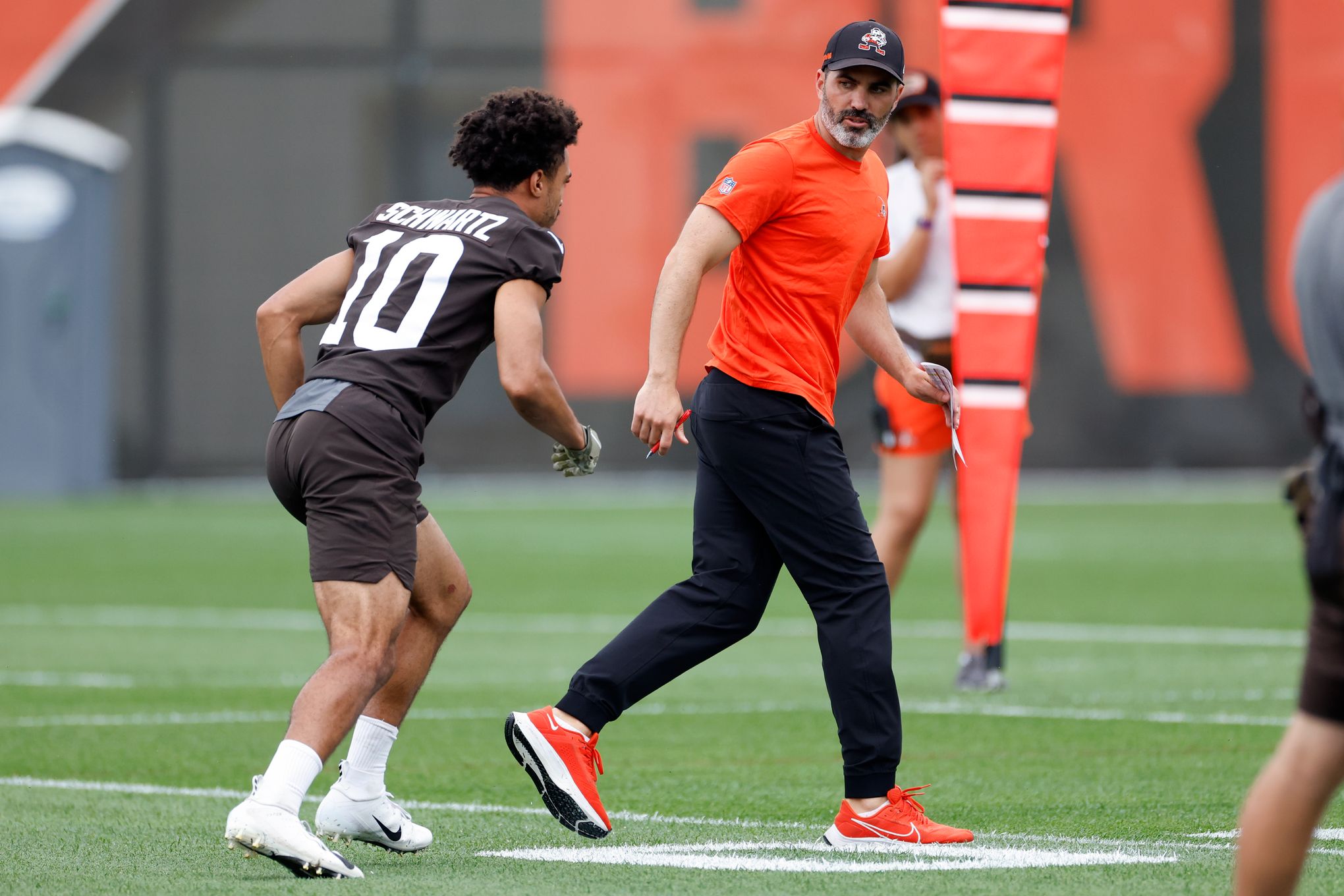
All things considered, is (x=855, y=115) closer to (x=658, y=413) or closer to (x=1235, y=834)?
(x=658, y=413)

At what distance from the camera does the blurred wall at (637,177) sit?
24.2 m

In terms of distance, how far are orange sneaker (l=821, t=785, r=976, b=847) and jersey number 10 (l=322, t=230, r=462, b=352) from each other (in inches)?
65.5

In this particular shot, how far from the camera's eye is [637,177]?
80.1 feet

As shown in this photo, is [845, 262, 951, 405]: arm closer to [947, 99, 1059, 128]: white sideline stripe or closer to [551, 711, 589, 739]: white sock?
[551, 711, 589, 739]: white sock

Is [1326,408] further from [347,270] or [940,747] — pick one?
[940,747]

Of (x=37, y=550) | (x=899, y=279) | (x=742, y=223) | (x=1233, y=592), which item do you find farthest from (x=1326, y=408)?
(x=37, y=550)

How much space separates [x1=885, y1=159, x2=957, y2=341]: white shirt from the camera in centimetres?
965

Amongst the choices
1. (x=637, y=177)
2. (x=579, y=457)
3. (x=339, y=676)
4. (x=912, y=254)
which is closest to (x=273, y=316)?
(x=579, y=457)

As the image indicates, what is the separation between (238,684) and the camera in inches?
386

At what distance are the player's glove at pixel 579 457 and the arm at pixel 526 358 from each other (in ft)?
0.67

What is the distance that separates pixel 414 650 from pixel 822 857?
4.00 feet

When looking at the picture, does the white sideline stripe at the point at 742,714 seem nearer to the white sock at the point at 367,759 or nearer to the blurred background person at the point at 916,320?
the blurred background person at the point at 916,320

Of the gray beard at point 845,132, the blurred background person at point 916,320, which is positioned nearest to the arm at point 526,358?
the gray beard at point 845,132

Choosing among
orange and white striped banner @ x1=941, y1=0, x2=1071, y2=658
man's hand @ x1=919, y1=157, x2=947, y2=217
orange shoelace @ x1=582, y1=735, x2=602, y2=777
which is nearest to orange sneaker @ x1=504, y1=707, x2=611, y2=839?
orange shoelace @ x1=582, y1=735, x2=602, y2=777
